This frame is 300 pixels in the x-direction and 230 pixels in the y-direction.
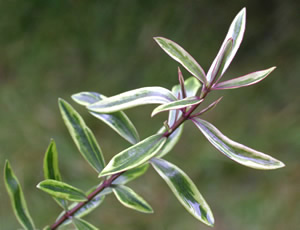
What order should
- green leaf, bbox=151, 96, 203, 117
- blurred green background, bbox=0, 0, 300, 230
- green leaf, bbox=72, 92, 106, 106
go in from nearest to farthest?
green leaf, bbox=151, 96, 203, 117
green leaf, bbox=72, 92, 106, 106
blurred green background, bbox=0, 0, 300, 230

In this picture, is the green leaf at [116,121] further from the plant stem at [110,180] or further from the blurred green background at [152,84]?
the blurred green background at [152,84]

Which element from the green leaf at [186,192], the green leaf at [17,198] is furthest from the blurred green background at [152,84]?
the green leaf at [186,192]

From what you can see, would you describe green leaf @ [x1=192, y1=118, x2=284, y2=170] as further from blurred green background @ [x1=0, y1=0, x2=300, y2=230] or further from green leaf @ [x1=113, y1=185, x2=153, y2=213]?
blurred green background @ [x1=0, y1=0, x2=300, y2=230]

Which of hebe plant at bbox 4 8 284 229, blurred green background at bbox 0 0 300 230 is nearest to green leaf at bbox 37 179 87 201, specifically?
hebe plant at bbox 4 8 284 229

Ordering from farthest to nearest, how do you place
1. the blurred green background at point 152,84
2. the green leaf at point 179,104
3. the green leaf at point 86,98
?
the blurred green background at point 152,84 < the green leaf at point 86,98 < the green leaf at point 179,104

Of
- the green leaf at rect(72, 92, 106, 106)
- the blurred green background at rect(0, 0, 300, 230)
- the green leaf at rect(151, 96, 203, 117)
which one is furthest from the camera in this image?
the blurred green background at rect(0, 0, 300, 230)

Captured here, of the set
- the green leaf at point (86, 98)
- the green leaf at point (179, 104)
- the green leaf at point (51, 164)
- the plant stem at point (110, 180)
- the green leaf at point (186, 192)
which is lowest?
the green leaf at point (186, 192)

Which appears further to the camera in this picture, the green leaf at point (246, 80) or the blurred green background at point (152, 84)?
the blurred green background at point (152, 84)

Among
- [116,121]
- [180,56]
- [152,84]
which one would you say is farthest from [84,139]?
[152,84]
